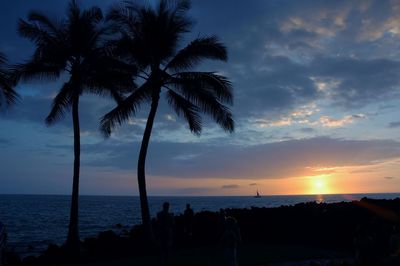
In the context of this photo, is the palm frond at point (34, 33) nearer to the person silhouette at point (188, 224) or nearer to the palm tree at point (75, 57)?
the palm tree at point (75, 57)

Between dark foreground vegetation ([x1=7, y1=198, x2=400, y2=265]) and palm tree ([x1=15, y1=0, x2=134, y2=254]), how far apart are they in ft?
6.17

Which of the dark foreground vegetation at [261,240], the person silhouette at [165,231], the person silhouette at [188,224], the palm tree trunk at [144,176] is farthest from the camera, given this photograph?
the person silhouette at [188,224]

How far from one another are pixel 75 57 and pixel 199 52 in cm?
561

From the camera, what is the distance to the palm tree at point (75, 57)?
20266mm

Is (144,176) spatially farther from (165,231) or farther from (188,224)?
(165,231)

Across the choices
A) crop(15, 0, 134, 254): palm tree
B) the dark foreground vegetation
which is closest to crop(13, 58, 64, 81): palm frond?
crop(15, 0, 134, 254): palm tree

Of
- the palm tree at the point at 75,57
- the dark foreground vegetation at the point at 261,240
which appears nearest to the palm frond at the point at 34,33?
the palm tree at the point at 75,57

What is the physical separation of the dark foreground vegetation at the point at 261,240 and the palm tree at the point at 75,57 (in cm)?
188

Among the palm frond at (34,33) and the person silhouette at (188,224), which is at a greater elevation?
the palm frond at (34,33)

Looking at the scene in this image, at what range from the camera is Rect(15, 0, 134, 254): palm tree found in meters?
20.3

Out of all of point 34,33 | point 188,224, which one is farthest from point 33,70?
point 188,224

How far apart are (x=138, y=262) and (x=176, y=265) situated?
190 centimetres

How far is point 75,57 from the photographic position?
829 inches

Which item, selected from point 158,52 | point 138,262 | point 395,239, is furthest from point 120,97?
point 395,239
